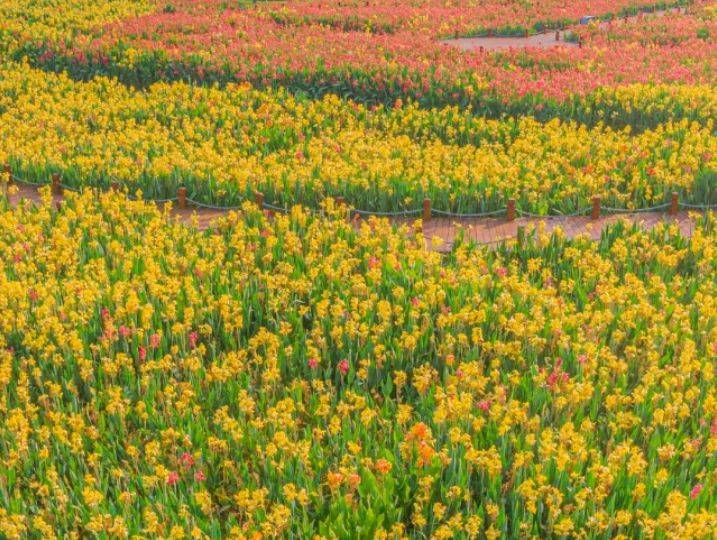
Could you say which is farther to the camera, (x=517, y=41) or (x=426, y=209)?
(x=517, y=41)

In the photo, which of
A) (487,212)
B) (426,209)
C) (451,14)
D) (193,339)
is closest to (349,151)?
(426,209)

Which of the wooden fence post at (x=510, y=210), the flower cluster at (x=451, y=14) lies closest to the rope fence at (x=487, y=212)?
the wooden fence post at (x=510, y=210)

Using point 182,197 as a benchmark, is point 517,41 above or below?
above

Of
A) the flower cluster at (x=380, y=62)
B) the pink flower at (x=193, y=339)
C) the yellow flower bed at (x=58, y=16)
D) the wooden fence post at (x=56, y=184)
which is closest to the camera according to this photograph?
the pink flower at (x=193, y=339)

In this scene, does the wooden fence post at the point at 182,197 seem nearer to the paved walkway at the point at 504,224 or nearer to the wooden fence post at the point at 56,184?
the paved walkway at the point at 504,224

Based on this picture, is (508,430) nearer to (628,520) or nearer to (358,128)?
(628,520)

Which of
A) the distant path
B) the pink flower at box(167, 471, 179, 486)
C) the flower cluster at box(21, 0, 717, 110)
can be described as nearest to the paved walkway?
the flower cluster at box(21, 0, 717, 110)

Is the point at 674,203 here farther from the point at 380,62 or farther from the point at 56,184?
the point at 380,62
